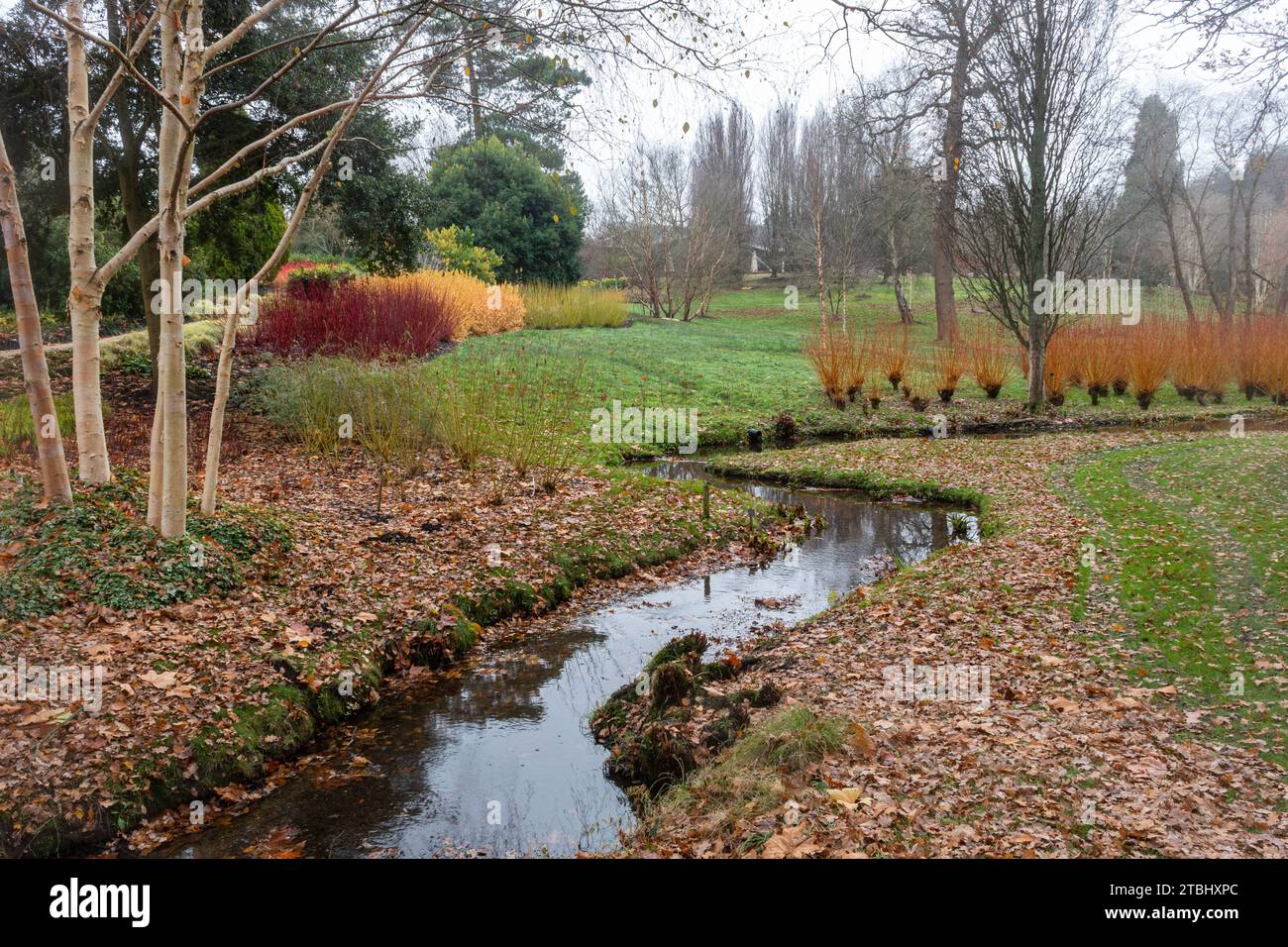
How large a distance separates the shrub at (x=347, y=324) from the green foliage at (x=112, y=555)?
6354 millimetres

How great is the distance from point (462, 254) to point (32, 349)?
67.2 ft

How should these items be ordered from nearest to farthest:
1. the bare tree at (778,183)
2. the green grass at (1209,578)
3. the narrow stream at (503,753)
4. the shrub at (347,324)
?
the narrow stream at (503,753) < the green grass at (1209,578) < the shrub at (347,324) < the bare tree at (778,183)

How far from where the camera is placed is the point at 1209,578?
6188 mm

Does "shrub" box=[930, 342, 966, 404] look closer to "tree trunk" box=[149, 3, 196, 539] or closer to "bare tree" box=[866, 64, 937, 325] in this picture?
"bare tree" box=[866, 64, 937, 325]

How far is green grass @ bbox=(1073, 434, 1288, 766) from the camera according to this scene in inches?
175

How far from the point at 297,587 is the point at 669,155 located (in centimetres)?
2734

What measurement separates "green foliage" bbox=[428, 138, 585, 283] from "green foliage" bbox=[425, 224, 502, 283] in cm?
100

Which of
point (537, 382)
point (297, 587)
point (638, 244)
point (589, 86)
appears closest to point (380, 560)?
point (297, 587)

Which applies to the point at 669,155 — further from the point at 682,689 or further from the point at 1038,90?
the point at 682,689

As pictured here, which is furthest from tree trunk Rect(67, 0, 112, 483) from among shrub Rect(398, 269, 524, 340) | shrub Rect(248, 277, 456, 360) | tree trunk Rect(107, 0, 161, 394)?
shrub Rect(398, 269, 524, 340)

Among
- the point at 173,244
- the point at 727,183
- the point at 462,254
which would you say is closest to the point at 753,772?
the point at 173,244

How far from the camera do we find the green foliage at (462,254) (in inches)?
989

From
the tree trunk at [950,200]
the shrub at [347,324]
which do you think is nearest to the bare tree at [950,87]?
the tree trunk at [950,200]

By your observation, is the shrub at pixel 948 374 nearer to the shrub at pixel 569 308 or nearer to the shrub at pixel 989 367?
the shrub at pixel 989 367
